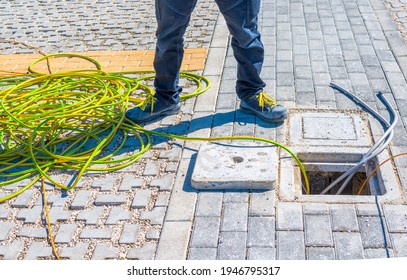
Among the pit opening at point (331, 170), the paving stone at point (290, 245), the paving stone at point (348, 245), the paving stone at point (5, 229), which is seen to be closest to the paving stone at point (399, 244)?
the paving stone at point (348, 245)

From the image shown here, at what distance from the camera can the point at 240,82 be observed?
4516mm

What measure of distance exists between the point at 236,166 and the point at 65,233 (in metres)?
1.22

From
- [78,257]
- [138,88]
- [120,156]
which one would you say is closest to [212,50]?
[138,88]

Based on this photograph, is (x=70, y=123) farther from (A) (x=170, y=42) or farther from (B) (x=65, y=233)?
(B) (x=65, y=233)

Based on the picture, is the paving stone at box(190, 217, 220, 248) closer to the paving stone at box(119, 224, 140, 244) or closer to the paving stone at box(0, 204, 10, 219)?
the paving stone at box(119, 224, 140, 244)

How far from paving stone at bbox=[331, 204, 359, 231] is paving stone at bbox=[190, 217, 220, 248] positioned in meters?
0.71

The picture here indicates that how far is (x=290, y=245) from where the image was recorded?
125 inches

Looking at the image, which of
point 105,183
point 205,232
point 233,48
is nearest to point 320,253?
point 205,232

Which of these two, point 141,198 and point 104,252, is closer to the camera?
point 104,252

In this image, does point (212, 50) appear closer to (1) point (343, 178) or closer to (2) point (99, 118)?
(2) point (99, 118)

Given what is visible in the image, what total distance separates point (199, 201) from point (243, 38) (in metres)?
1.35

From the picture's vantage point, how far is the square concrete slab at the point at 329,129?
412 centimetres

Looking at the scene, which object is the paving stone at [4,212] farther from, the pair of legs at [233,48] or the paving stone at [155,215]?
the pair of legs at [233,48]

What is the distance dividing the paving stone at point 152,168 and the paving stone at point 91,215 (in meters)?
0.47
